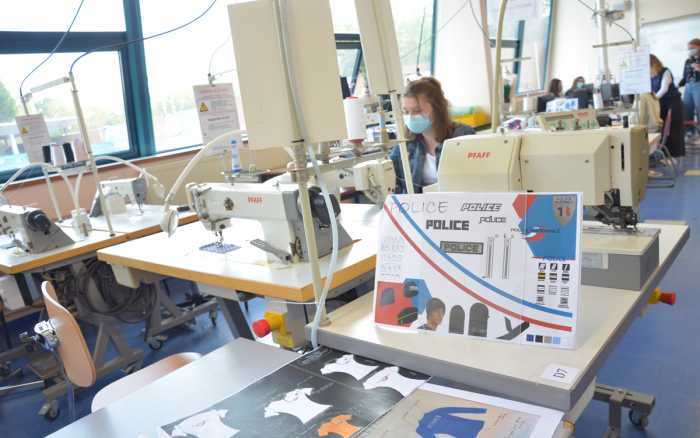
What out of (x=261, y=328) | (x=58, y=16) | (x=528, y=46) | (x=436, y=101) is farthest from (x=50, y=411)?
(x=528, y=46)

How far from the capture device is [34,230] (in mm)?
2648

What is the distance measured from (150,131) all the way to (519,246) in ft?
13.8

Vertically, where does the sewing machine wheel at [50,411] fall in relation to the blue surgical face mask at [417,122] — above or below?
below

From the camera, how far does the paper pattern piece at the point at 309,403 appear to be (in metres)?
0.89

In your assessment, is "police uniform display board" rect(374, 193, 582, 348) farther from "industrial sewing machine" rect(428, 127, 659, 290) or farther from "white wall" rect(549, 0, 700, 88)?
"white wall" rect(549, 0, 700, 88)

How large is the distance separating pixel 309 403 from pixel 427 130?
2227 millimetres

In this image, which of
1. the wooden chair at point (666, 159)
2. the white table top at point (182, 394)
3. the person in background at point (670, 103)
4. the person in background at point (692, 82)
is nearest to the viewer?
the white table top at point (182, 394)

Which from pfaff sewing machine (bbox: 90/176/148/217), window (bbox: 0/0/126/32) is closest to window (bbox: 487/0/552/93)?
window (bbox: 0/0/126/32)

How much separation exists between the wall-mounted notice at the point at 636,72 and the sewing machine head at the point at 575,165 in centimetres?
253

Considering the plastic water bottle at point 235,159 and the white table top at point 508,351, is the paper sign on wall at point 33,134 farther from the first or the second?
the white table top at point 508,351

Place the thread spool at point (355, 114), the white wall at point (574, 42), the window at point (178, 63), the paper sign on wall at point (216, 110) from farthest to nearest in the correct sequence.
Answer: the white wall at point (574, 42) < the window at point (178, 63) < the paper sign on wall at point (216, 110) < the thread spool at point (355, 114)

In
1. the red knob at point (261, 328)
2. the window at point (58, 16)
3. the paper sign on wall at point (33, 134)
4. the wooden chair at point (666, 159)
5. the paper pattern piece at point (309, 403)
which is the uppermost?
the window at point (58, 16)

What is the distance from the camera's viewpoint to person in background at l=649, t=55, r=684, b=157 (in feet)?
18.5

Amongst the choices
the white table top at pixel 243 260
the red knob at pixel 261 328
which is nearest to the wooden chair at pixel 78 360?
the white table top at pixel 243 260
